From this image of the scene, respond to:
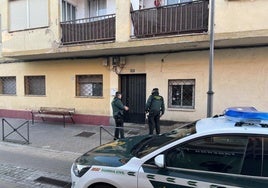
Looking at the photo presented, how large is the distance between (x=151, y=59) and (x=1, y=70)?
27.9 ft

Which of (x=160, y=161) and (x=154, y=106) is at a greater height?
(x=154, y=106)

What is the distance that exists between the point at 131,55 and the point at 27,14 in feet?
16.9

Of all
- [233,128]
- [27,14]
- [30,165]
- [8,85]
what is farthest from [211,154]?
[8,85]

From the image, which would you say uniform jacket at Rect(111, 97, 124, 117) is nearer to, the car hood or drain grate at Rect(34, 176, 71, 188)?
drain grate at Rect(34, 176, 71, 188)

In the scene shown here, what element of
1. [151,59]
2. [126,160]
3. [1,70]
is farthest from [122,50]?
[1,70]

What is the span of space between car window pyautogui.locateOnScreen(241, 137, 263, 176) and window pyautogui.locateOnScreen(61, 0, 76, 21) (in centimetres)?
938

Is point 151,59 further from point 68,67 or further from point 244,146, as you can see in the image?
point 244,146

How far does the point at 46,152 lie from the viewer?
662 centimetres

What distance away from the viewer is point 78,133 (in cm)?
885

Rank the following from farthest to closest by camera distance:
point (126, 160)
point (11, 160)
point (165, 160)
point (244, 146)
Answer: point (11, 160), point (126, 160), point (165, 160), point (244, 146)

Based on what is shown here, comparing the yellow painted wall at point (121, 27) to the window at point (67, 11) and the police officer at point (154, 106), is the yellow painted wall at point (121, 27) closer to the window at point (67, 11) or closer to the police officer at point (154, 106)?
the window at point (67, 11)

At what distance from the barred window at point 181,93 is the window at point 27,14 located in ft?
19.8

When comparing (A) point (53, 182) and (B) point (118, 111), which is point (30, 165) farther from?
(B) point (118, 111)

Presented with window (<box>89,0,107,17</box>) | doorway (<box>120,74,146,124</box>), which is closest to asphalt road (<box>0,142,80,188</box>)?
doorway (<box>120,74,146,124</box>)
